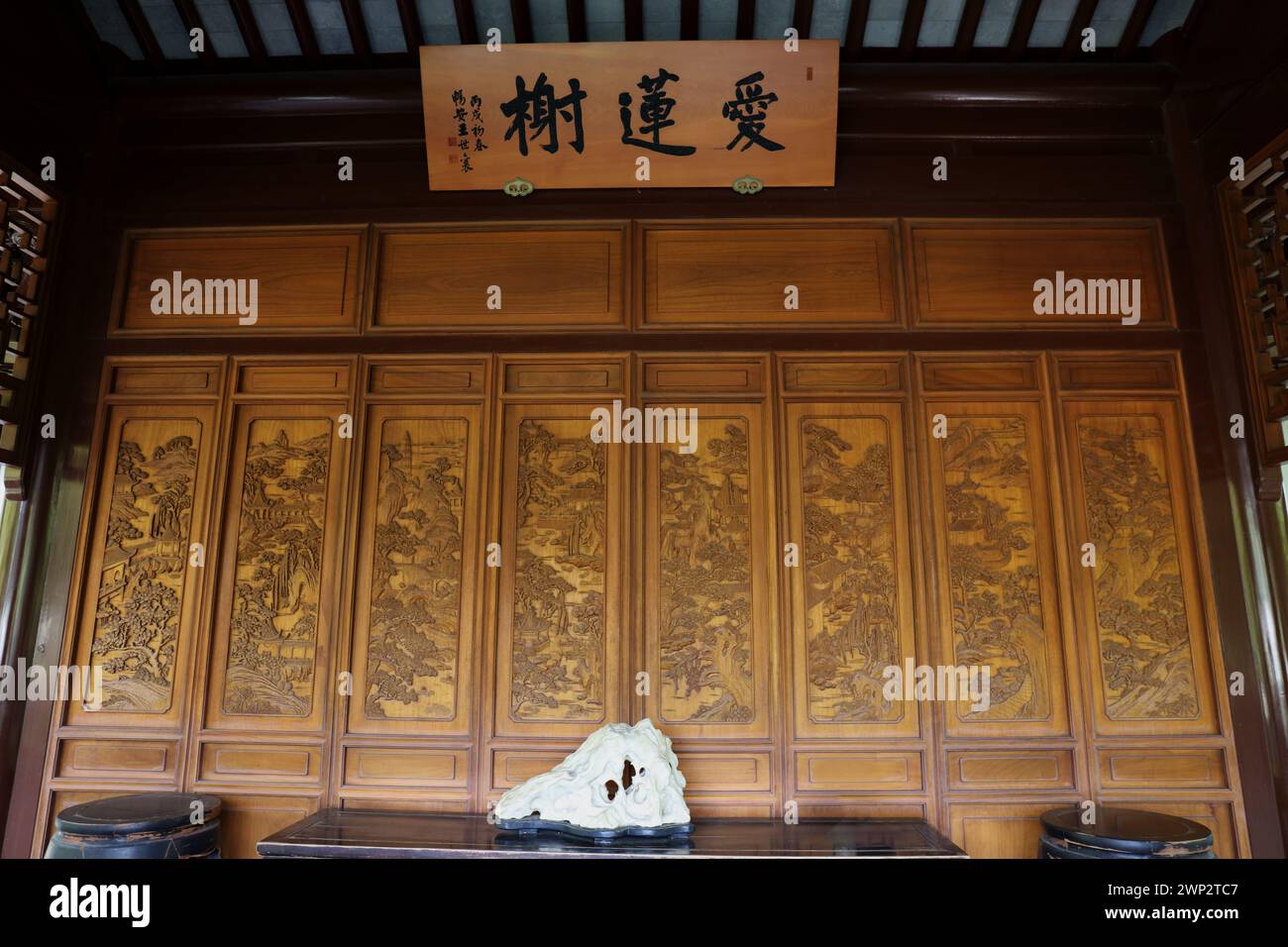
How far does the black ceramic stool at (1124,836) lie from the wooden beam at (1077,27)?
9.52 feet

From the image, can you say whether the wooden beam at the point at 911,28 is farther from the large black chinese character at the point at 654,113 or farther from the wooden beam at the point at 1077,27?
the large black chinese character at the point at 654,113

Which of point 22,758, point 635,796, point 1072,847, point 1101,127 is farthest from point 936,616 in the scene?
point 22,758

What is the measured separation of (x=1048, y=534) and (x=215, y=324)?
3.37 metres

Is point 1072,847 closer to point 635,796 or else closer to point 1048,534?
point 1048,534

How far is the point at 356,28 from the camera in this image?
10.2 ft

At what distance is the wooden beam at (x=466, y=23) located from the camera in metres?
3.02

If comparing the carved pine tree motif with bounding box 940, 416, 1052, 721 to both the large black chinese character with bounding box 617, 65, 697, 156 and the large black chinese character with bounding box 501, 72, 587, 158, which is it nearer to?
the large black chinese character with bounding box 617, 65, 697, 156

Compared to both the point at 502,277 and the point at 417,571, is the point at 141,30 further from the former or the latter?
the point at 417,571

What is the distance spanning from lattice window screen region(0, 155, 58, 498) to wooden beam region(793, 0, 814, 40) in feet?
9.97

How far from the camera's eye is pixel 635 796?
2.45 meters

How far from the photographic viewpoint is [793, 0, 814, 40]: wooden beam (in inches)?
118

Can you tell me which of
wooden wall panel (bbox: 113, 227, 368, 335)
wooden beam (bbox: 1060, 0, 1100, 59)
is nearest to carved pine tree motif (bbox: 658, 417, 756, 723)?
wooden wall panel (bbox: 113, 227, 368, 335)

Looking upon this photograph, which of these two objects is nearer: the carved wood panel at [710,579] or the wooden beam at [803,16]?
the carved wood panel at [710,579]

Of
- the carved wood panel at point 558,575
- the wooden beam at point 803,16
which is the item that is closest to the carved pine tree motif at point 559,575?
the carved wood panel at point 558,575
